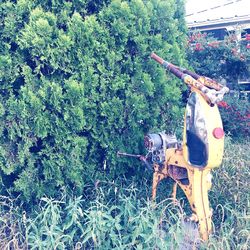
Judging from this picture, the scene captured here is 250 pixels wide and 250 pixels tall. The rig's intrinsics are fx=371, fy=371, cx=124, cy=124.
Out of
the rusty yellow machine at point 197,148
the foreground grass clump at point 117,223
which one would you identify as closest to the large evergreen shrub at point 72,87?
the foreground grass clump at point 117,223

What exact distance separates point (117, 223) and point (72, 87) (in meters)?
1.28

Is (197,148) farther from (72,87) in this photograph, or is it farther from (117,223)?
(72,87)

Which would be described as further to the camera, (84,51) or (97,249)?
(84,51)

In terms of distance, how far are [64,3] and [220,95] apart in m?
1.74

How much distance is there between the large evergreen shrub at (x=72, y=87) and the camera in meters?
3.40

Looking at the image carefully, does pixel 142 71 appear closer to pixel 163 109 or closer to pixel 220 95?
pixel 163 109

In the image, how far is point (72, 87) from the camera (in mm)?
3412

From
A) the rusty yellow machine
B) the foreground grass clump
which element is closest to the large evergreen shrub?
A: the foreground grass clump

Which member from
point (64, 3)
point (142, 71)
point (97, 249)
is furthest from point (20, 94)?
point (97, 249)

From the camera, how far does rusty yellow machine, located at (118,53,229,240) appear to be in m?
2.93

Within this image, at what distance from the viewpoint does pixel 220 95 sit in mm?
2877

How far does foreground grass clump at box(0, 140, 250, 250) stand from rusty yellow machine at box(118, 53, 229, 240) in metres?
0.19

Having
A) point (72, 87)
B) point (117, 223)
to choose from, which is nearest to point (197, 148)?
point (117, 223)

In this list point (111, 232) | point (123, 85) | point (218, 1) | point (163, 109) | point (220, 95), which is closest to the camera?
point (220, 95)
